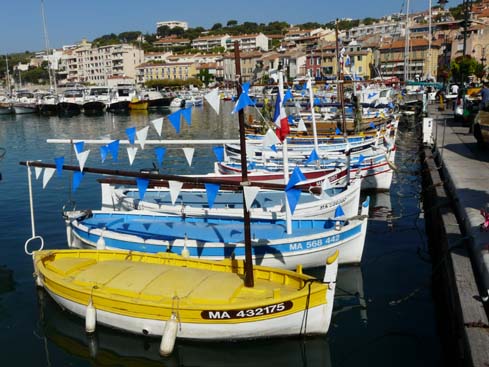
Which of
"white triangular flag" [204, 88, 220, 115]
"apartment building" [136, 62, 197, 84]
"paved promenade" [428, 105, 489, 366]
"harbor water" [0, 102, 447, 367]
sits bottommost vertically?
"harbor water" [0, 102, 447, 367]

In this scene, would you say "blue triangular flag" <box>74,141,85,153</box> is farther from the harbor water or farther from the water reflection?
the water reflection

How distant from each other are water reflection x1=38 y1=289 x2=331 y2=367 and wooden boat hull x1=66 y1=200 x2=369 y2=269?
2456 millimetres

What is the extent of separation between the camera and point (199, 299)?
375 inches

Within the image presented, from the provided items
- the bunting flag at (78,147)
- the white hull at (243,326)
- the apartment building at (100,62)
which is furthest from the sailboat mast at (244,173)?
the apartment building at (100,62)

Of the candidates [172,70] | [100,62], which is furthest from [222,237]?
[100,62]

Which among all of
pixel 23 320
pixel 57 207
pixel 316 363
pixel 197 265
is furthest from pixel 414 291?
pixel 57 207

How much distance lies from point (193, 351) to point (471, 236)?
6293mm

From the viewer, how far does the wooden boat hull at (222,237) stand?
41.5 feet

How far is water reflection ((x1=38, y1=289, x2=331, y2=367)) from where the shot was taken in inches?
382

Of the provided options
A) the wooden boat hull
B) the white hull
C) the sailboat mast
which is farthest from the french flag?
the white hull

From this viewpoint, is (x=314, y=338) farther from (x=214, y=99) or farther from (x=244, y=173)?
(x=214, y=99)

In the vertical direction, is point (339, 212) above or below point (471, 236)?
below

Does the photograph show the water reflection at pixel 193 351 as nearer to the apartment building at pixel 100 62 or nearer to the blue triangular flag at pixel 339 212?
the blue triangular flag at pixel 339 212

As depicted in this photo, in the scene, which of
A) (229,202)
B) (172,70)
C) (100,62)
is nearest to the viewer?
(229,202)
